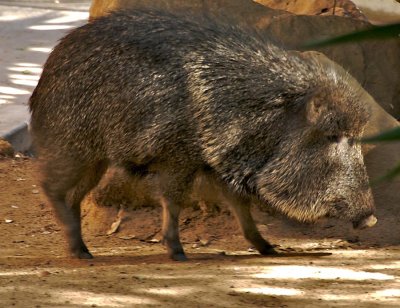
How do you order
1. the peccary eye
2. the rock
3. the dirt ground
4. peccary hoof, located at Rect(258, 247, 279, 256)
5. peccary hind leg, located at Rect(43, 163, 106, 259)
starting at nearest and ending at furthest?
the dirt ground, the peccary eye, peccary hind leg, located at Rect(43, 163, 106, 259), peccary hoof, located at Rect(258, 247, 279, 256), the rock

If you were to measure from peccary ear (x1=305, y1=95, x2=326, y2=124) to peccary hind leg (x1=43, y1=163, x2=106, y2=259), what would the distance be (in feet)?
3.63

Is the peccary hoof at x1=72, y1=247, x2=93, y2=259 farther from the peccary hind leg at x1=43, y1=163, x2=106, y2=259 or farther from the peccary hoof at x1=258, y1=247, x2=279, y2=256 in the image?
the peccary hoof at x1=258, y1=247, x2=279, y2=256

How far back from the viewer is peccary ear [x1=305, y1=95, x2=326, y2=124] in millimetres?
4340

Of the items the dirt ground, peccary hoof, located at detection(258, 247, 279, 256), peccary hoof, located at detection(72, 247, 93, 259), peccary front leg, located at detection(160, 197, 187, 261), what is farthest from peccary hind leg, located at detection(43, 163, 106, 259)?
peccary hoof, located at detection(258, 247, 279, 256)

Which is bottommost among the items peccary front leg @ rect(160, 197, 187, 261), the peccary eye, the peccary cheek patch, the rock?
peccary front leg @ rect(160, 197, 187, 261)

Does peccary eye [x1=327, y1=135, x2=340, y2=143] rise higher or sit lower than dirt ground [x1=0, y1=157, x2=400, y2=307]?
higher

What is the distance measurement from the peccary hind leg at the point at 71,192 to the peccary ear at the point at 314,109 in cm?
111

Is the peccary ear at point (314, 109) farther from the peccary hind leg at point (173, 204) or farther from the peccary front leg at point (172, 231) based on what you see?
the peccary front leg at point (172, 231)

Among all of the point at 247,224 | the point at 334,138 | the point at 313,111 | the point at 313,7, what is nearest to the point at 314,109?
the point at 313,111

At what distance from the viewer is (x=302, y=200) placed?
433 cm

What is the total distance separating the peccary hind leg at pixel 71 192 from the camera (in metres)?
4.52

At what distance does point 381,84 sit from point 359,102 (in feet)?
7.36

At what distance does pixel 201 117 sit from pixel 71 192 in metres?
0.97

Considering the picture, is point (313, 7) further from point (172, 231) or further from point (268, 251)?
point (172, 231)
